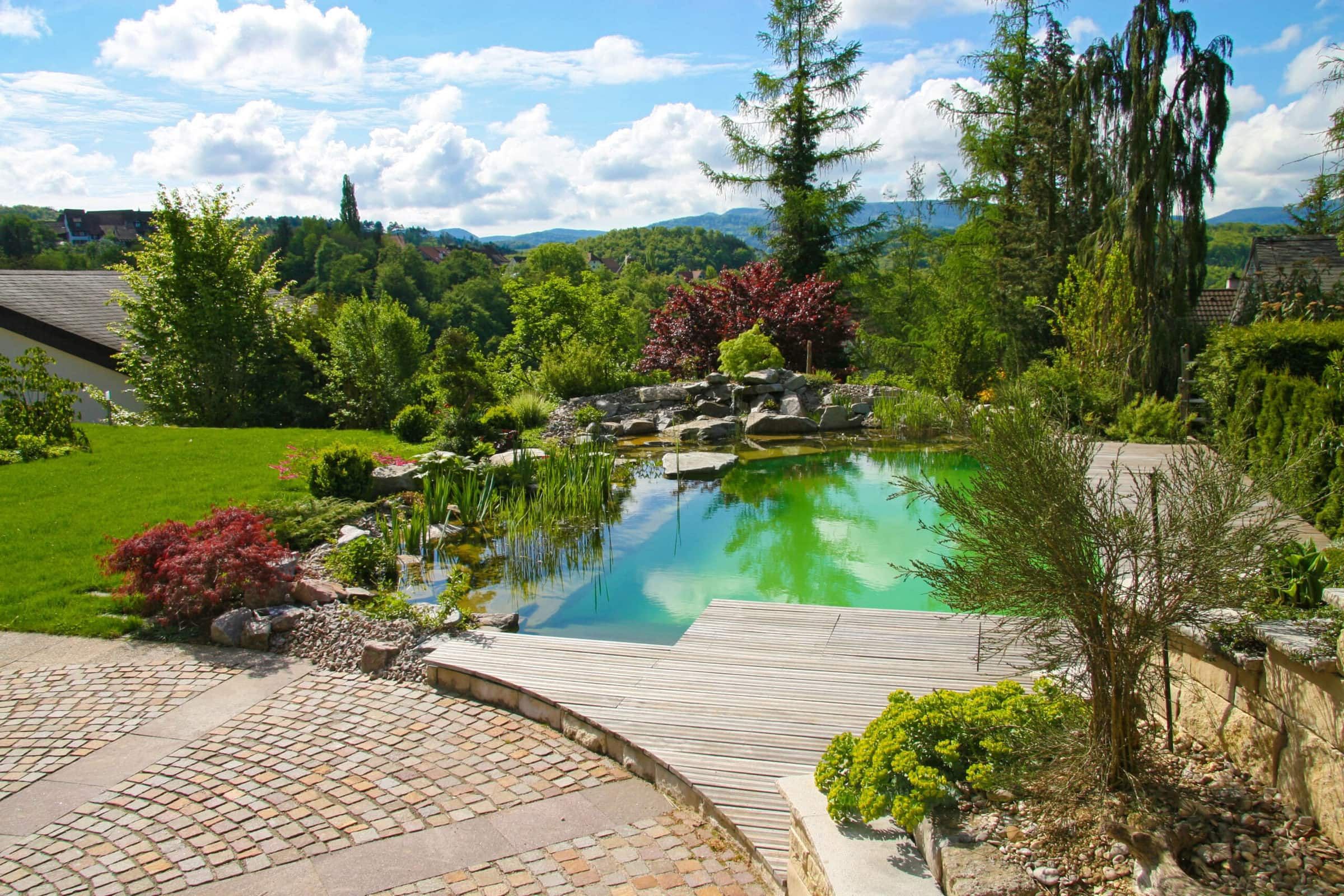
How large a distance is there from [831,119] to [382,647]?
1910 centimetres

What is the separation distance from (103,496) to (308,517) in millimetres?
2476

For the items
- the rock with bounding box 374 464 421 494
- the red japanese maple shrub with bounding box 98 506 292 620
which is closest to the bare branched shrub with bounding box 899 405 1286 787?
the red japanese maple shrub with bounding box 98 506 292 620

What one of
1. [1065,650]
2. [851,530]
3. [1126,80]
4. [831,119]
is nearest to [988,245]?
[831,119]

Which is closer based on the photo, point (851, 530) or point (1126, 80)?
point (851, 530)

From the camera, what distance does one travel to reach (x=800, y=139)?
20500 mm

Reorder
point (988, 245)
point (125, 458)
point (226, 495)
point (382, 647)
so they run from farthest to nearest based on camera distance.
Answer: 1. point (988, 245)
2. point (125, 458)
3. point (226, 495)
4. point (382, 647)

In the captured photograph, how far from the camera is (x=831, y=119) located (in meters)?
20.3

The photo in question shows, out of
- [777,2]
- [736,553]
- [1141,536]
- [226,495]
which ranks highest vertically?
[777,2]

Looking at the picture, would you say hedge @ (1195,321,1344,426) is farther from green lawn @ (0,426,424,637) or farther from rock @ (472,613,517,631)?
green lawn @ (0,426,424,637)

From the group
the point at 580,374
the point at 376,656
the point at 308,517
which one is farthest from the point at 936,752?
the point at 580,374

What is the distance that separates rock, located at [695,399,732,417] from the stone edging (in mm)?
9836

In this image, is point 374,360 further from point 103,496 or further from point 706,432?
point 103,496

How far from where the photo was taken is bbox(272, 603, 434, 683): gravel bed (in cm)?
471

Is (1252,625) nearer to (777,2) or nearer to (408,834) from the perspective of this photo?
(408,834)
